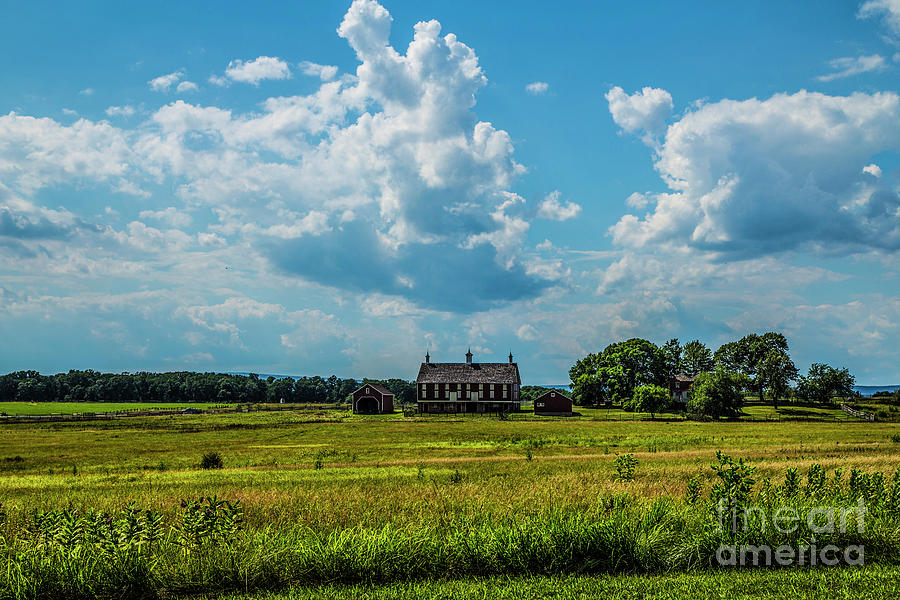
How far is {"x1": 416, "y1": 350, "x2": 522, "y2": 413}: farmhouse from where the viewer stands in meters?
116

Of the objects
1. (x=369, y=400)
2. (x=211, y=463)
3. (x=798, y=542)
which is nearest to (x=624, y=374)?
(x=369, y=400)

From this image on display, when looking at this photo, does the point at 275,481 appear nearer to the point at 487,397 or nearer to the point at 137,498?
the point at 137,498

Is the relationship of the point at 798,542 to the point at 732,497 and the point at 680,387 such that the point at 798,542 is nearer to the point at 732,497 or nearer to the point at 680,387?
the point at 732,497

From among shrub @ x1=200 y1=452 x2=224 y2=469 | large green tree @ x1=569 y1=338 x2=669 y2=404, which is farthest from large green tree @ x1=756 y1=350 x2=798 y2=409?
shrub @ x1=200 y1=452 x2=224 y2=469

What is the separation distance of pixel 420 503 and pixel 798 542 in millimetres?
8837

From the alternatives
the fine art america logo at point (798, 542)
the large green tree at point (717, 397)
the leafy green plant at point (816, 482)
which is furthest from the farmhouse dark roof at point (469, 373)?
the fine art america logo at point (798, 542)

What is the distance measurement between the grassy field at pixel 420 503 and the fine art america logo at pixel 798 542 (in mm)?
483

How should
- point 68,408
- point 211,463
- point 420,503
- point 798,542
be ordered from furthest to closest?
point 68,408, point 211,463, point 420,503, point 798,542

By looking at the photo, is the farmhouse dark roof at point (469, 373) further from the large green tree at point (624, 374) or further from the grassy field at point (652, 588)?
the grassy field at point (652, 588)

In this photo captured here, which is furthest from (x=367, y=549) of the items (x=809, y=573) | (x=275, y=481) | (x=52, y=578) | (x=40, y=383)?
(x=40, y=383)

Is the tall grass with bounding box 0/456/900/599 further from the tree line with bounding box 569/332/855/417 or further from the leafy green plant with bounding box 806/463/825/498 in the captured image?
the tree line with bounding box 569/332/855/417

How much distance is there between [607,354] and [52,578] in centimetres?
13393

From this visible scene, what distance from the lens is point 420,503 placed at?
15.4 meters

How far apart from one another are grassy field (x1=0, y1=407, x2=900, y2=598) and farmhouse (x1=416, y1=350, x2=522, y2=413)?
2913 inches
